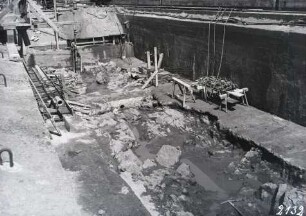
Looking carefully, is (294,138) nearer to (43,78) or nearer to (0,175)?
(0,175)

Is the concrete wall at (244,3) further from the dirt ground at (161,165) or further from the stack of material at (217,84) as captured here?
the dirt ground at (161,165)

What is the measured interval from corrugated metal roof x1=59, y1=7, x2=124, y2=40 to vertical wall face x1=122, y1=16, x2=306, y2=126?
6.55 m

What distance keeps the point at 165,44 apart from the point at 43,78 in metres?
5.96

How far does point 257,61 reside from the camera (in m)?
10.9

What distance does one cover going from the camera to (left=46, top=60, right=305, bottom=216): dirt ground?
681 cm

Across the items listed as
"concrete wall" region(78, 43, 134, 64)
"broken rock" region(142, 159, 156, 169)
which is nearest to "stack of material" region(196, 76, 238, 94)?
"broken rock" region(142, 159, 156, 169)

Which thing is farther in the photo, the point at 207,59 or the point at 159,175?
the point at 207,59

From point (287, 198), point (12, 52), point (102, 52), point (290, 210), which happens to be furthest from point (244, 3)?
point (102, 52)

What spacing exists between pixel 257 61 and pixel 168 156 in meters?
3.97

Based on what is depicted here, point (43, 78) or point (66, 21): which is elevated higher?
point (66, 21)

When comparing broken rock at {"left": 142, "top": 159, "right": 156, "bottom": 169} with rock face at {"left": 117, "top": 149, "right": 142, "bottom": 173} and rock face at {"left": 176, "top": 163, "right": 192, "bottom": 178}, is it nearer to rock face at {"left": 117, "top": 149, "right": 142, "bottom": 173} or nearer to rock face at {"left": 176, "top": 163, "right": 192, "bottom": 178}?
rock face at {"left": 117, "top": 149, "right": 142, "bottom": 173}

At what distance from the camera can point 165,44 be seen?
57.4 ft

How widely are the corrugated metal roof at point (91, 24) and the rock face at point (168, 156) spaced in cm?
1330

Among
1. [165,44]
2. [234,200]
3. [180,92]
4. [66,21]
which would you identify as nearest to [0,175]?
[234,200]
